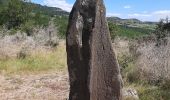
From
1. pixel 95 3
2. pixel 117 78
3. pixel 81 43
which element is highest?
pixel 95 3

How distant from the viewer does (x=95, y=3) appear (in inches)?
332

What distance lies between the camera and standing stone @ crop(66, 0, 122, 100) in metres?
8.33

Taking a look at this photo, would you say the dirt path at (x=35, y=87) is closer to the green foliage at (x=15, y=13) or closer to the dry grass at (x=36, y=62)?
the dry grass at (x=36, y=62)

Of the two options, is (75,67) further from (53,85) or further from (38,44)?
(38,44)

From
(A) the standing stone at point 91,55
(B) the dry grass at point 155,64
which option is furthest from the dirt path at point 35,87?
(A) the standing stone at point 91,55

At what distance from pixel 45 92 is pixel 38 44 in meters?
10.9

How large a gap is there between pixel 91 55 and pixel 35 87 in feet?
19.7

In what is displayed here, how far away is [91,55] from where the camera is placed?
8359mm

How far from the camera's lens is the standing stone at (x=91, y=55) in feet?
27.3

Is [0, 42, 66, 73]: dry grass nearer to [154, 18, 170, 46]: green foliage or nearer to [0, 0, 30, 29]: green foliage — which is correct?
[154, 18, 170, 46]: green foliage

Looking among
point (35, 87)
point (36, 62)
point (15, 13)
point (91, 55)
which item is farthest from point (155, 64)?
point (15, 13)

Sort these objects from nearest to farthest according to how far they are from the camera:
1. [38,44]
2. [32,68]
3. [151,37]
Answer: [32,68]
[151,37]
[38,44]

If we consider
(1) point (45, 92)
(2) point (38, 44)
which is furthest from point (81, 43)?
(2) point (38, 44)

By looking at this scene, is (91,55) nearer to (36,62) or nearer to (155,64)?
(155,64)
